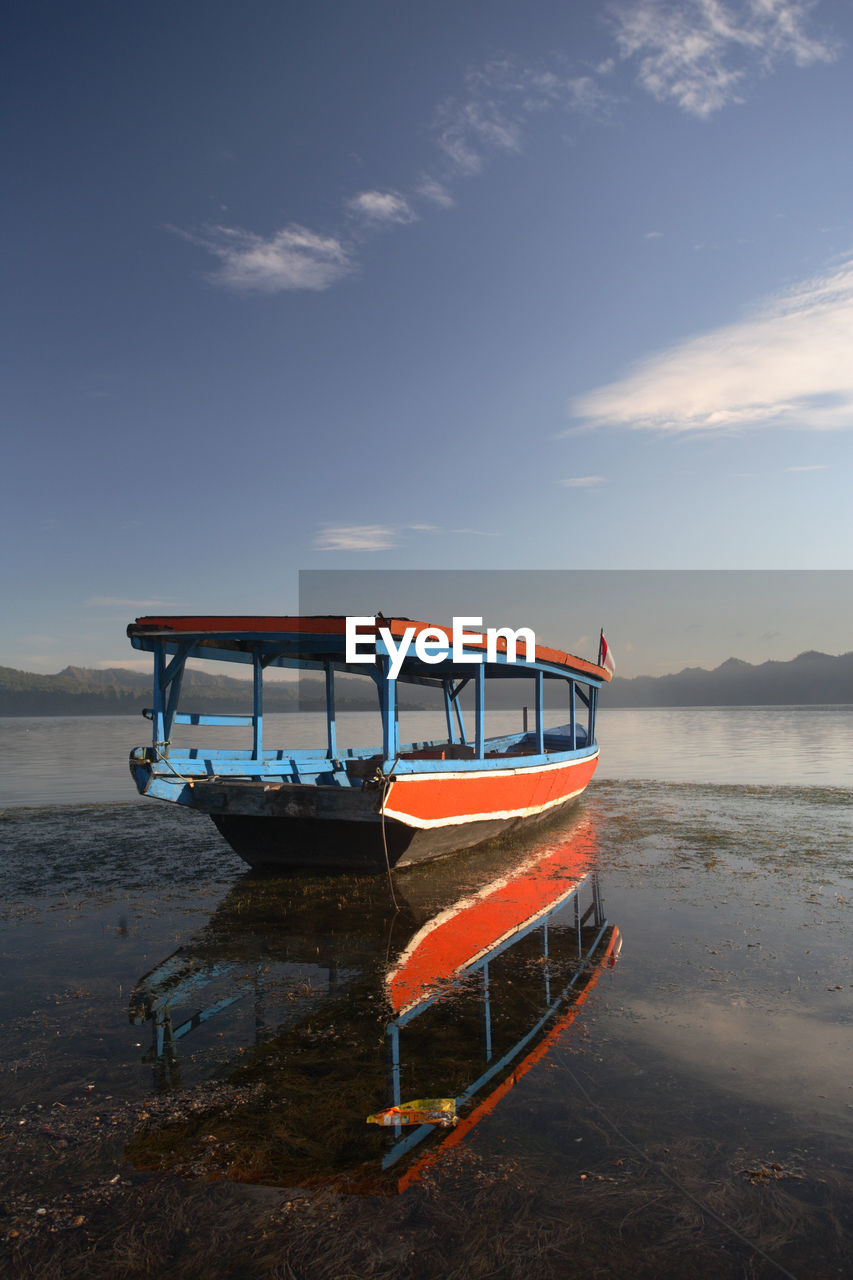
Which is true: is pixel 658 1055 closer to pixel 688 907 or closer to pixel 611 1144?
pixel 611 1144

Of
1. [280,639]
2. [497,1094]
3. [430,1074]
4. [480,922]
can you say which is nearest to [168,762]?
[280,639]

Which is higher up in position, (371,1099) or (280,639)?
(280,639)

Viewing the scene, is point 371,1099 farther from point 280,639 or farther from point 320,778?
point 320,778

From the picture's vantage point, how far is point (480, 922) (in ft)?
28.7

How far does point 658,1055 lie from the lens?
17.3ft

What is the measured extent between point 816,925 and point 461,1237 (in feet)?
21.4

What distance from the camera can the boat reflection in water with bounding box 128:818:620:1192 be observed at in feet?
13.6

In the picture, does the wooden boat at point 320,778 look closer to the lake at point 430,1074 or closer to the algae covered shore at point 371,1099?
the lake at point 430,1074

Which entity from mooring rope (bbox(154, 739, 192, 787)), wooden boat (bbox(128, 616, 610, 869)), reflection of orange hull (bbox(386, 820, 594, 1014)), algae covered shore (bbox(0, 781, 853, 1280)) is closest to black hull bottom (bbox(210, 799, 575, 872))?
wooden boat (bbox(128, 616, 610, 869))

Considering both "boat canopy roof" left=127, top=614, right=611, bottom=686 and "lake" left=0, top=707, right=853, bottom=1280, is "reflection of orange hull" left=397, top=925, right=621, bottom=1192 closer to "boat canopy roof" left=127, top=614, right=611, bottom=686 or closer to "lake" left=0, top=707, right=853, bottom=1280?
"lake" left=0, top=707, right=853, bottom=1280

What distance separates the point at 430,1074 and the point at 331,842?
19.8 feet

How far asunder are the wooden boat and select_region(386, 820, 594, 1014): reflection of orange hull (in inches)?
48.1

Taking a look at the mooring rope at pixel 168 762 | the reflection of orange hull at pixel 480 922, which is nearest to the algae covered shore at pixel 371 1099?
the reflection of orange hull at pixel 480 922

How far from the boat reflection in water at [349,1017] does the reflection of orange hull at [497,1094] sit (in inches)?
0.6
